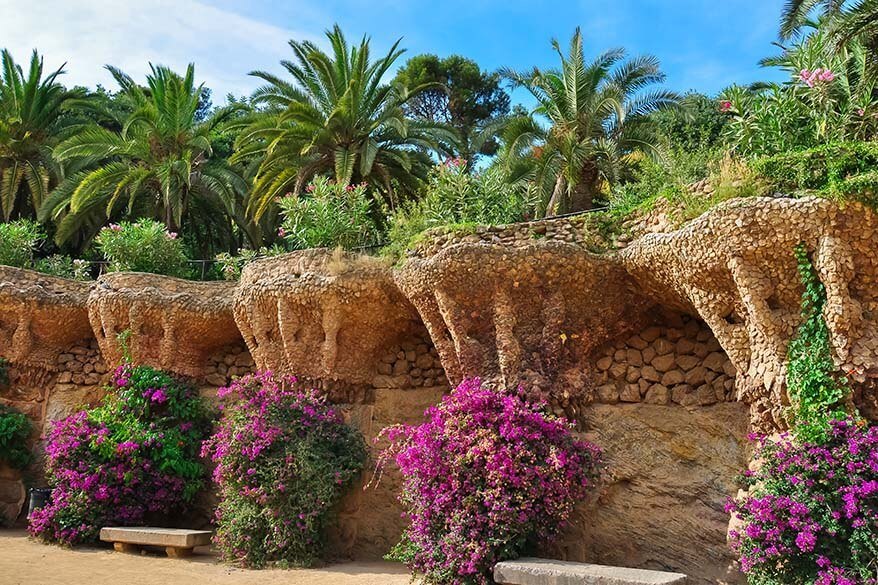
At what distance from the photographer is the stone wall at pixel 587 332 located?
25.6 feet

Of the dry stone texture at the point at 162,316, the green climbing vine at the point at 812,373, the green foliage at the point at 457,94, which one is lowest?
the green climbing vine at the point at 812,373

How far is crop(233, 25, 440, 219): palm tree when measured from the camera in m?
15.4

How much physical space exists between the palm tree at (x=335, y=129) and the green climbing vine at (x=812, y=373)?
29.8 ft

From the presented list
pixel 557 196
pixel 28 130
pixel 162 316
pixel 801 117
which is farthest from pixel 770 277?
pixel 28 130

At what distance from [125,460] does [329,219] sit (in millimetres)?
5213

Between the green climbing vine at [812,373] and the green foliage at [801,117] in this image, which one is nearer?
the green climbing vine at [812,373]

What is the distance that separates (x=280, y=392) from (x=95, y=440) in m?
3.45

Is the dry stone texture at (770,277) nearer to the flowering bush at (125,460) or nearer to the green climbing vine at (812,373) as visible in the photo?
the green climbing vine at (812,373)

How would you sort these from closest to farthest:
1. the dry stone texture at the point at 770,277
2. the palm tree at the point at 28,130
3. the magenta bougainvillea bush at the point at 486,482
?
the dry stone texture at the point at 770,277 < the magenta bougainvillea bush at the point at 486,482 < the palm tree at the point at 28,130

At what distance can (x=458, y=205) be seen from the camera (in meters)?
11.4

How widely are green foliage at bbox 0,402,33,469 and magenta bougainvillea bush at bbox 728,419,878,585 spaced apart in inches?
511

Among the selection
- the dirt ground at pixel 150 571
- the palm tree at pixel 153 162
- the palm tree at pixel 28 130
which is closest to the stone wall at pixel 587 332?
the dirt ground at pixel 150 571

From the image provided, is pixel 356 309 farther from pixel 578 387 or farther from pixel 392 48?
pixel 392 48

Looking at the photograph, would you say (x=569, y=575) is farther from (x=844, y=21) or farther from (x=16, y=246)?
(x=16, y=246)
